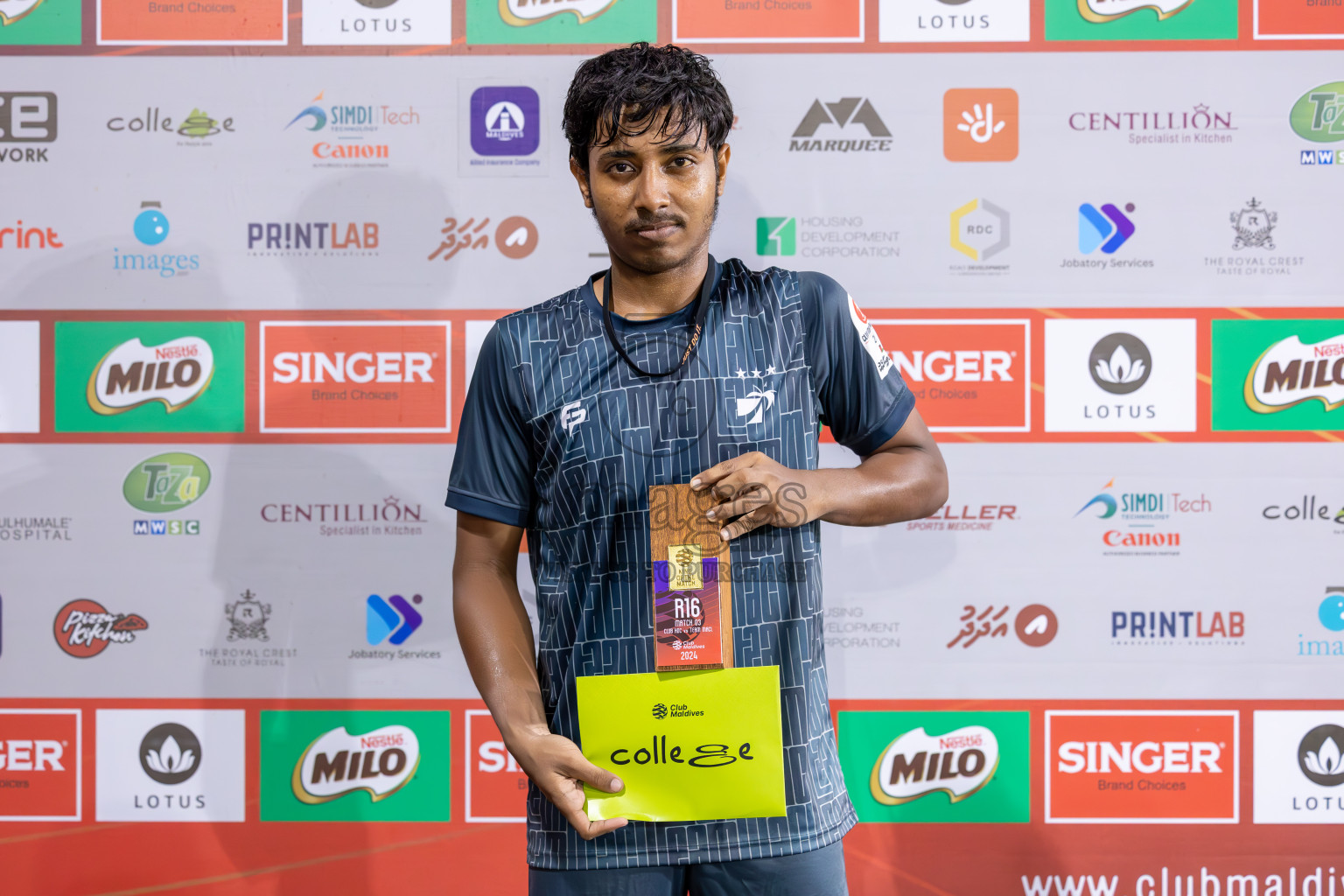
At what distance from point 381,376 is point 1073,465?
1592 mm

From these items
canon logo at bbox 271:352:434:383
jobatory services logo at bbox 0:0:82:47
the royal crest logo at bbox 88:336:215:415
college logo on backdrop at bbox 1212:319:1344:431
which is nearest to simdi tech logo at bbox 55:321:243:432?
the royal crest logo at bbox 88:336:215:415

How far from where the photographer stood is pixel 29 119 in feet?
6.76

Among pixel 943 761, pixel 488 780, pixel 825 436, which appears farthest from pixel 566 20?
pixel 943 761

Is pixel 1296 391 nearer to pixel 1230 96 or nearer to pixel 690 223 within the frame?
pixel 1230 96

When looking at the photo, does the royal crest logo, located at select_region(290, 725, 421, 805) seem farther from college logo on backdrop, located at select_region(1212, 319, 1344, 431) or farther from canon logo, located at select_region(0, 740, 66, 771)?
college logo on backdrop, located at select_region(1212, 319, 1344, 431)

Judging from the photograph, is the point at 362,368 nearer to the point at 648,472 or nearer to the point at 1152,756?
the point at 648,472

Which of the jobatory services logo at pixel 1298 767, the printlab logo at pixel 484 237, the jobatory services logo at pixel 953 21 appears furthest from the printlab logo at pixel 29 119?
the jobatory services logo at pixel 1298 767

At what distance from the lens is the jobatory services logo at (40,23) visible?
2.05 m

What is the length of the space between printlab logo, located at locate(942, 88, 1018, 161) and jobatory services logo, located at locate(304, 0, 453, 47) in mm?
1158

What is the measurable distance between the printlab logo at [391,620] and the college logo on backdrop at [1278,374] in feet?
6.16

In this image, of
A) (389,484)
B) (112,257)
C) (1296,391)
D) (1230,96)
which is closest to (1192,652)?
(1296,391)

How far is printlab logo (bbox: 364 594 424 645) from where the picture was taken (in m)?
2.04

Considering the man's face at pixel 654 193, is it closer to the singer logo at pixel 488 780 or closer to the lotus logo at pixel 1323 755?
the singer logo at pixel 488 780

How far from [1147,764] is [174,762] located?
2.23 meters
